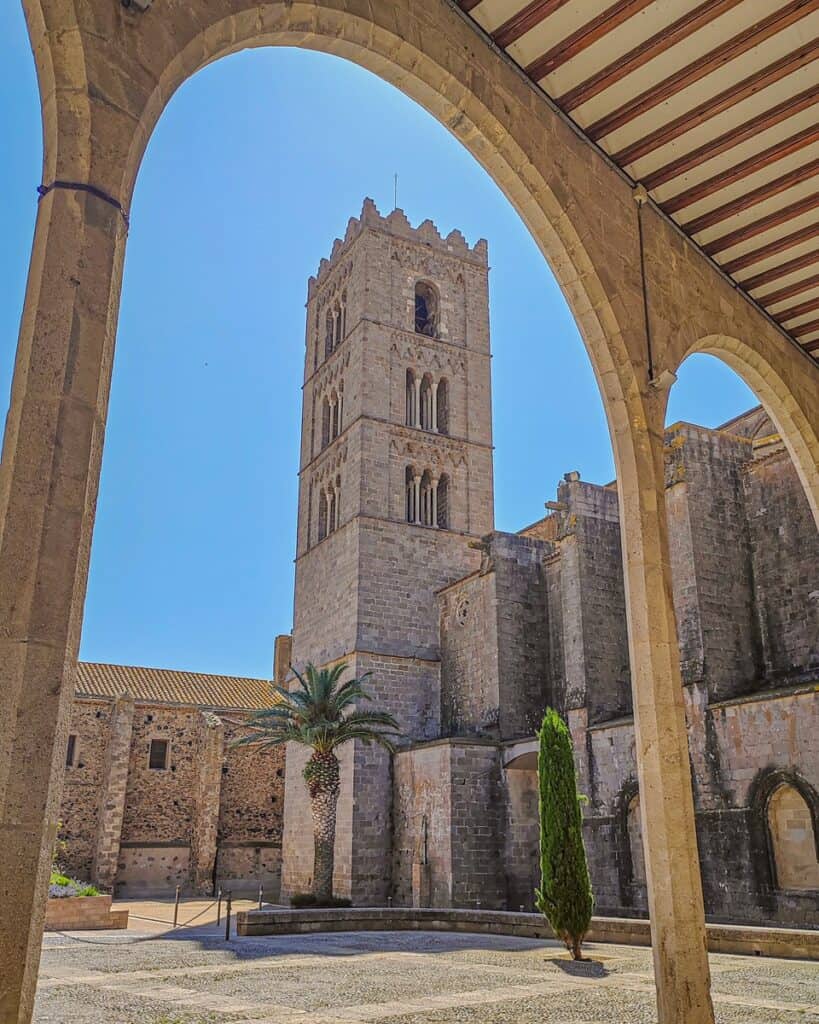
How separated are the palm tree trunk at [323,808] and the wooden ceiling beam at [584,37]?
43.8 feet

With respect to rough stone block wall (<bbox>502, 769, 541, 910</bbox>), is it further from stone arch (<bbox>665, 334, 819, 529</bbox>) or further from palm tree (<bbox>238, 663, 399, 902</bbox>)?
stone arch (<bbox>665, 334, 819, 529</bbox>)

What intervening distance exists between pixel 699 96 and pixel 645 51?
46cm

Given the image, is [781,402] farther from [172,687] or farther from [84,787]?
[172,687]

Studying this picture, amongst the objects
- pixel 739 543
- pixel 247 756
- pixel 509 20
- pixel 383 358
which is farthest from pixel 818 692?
pixel 247 756

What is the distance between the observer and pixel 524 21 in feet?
14.2

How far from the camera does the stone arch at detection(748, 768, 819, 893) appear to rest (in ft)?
37.6

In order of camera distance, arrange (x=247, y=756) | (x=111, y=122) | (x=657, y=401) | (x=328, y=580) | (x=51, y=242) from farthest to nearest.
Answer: (x=247, y=756) → (x=328, y=580) → (x=657, y=401) → (x=111, y=122) → (x=51, y=242)

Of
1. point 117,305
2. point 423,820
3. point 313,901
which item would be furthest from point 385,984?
point 423,820

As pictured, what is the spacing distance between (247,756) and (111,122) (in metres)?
23.9

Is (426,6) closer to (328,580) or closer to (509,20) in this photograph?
(509,20)

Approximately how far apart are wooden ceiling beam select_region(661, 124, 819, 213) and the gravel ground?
4.66 meters

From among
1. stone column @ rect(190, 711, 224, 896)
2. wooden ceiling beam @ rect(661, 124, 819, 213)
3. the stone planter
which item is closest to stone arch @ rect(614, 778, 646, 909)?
the stone planter

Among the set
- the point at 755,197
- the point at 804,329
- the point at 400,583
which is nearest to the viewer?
the point at 755,197

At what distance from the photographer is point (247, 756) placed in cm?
2486
